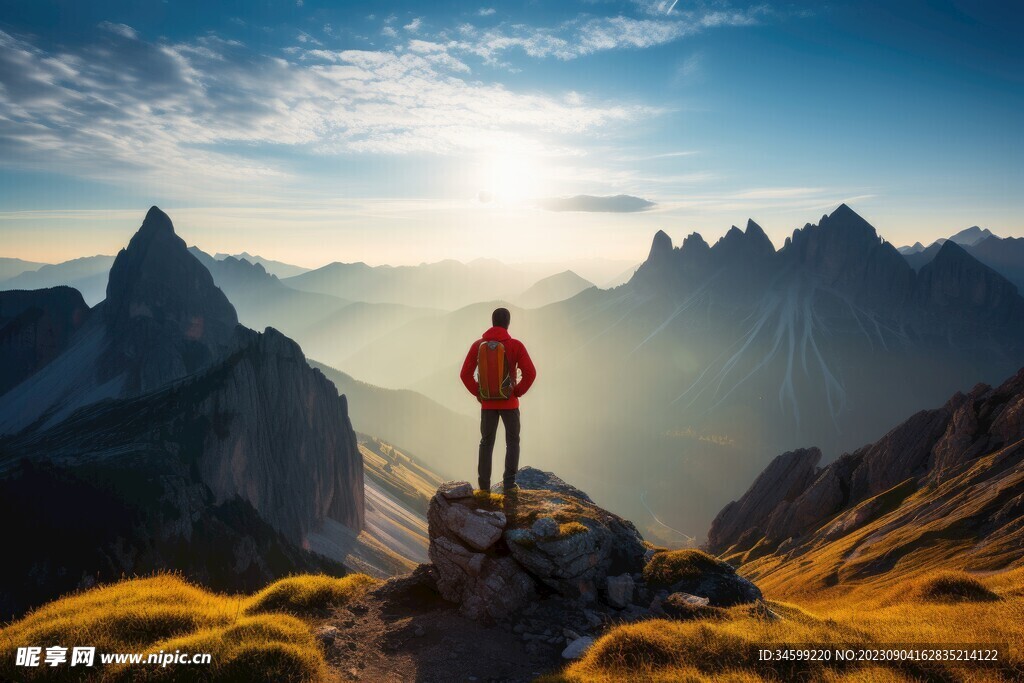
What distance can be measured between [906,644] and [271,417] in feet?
444

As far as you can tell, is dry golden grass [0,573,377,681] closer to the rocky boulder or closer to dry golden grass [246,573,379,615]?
dry golden grass [246,573,379,615]

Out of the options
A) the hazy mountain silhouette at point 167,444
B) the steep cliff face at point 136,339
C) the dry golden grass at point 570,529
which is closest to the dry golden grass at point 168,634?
the dry golden grass at point 570,529

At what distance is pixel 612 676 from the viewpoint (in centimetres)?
1051

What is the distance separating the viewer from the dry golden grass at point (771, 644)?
410 inches

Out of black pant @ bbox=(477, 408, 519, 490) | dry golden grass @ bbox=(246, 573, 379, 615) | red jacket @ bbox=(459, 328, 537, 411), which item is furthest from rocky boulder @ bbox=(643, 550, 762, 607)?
dry golden grass @ bbox=(246, 573, 379, 615)

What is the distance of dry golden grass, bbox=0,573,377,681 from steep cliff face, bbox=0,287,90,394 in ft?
760

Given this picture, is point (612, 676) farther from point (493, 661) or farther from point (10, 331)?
point (10, 331)

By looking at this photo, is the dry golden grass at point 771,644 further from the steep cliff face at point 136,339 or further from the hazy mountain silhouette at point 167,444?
the steep cliff face at point 136,339

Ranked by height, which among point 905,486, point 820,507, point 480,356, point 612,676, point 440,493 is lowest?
point 820,507

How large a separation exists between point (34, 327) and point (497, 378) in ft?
789

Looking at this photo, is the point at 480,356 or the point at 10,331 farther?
the point at 10,331

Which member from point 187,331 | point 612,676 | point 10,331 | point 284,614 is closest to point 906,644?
point 612,676

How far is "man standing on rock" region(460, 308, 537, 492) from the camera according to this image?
1766 cm

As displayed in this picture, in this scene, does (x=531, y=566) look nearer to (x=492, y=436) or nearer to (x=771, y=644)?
(x=492, y=436)
